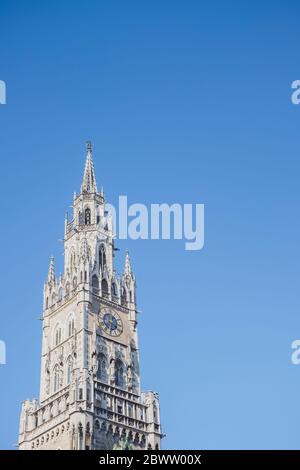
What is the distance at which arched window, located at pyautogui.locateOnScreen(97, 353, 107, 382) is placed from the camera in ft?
331

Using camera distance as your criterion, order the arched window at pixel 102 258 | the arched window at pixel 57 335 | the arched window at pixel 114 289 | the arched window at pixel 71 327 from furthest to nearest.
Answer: the arched window at pixel 102 258, the arched window at pixel 114 289, the arched window at pixel 57 335, the arched window at pixel 71 327

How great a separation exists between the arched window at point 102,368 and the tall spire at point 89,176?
23932 mm

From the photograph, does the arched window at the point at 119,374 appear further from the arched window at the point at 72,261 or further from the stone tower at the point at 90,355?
the arched window at the point at 72,261

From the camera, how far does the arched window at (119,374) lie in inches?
4045

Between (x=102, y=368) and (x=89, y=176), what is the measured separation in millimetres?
27851

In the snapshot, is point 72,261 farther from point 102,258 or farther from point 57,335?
point 57,335

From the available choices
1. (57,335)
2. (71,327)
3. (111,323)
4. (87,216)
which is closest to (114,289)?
(111,323)

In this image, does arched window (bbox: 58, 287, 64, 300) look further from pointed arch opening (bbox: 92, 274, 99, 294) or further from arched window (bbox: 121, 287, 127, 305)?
→ arched window (bbox: 121, 287, 127, 305)

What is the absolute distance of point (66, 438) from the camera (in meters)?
93.7

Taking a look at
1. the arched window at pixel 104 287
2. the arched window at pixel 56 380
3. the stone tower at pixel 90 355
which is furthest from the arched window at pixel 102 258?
the arched window at pixel 56 380

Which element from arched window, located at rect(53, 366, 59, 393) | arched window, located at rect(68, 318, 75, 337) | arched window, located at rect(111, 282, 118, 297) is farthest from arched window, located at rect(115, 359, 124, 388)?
arched window, located at rect(111, 282, 118, 297)
